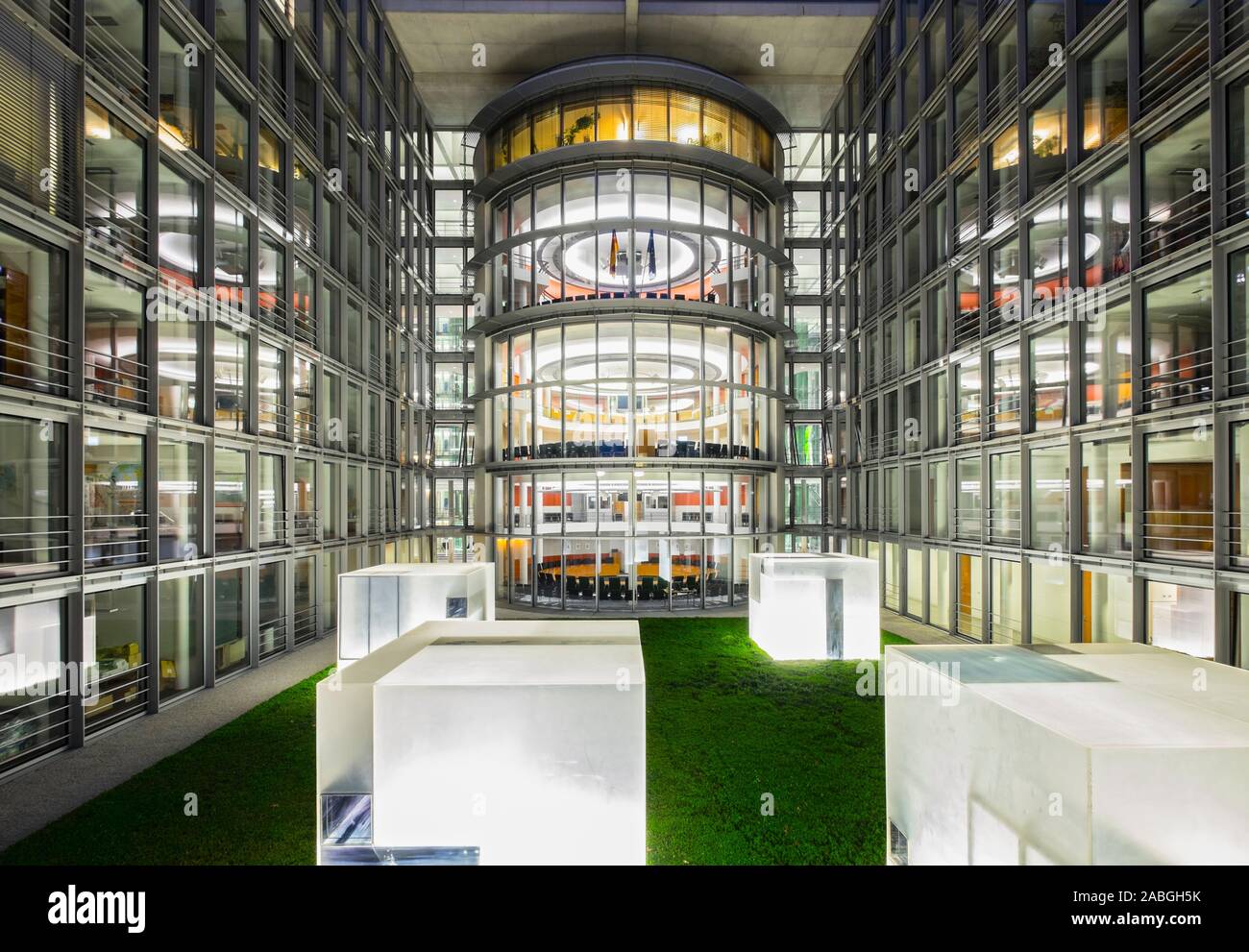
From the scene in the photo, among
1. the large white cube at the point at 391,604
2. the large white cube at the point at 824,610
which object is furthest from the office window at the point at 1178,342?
the large white cube at the point at 391,604

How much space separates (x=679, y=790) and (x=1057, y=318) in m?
12.6

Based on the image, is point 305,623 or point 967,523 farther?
point 967,523

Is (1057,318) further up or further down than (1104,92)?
further down

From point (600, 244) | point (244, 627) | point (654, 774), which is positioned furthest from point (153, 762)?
point (600, 244)

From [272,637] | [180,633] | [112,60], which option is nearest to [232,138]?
[112,60]

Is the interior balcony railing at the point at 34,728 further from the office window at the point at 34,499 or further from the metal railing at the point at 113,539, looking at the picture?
the metal railing at the point at 113,539

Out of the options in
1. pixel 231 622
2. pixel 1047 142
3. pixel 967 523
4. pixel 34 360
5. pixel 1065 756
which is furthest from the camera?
pixel 967 523

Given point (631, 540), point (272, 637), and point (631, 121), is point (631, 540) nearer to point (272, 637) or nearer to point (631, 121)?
point (272, 637)

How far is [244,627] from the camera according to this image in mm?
13422

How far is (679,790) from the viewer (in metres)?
7.43

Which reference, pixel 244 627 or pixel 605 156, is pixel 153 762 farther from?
pixel 605 156

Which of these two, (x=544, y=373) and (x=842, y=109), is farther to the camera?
(x=842, y=109)

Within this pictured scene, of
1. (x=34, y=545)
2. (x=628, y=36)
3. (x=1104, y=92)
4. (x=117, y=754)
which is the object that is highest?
(x=628, y=36)
